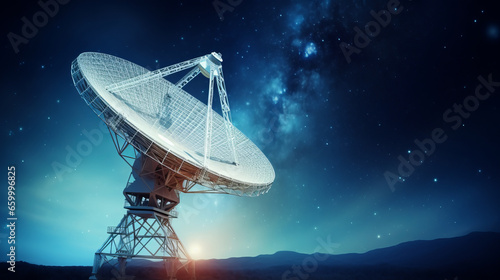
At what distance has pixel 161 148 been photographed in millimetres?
12570

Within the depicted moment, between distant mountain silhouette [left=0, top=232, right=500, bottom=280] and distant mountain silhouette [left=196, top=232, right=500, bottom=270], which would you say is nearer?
distant mountain silhouette [left=0, top=232, right=500, bottom=280]

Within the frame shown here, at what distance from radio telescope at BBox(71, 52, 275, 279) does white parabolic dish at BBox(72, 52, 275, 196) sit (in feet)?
0.10

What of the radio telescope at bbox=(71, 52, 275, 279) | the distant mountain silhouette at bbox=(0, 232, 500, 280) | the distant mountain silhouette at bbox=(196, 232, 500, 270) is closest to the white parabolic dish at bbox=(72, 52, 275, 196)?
the radio telescope at bbox=(71, 52, 275, 279)

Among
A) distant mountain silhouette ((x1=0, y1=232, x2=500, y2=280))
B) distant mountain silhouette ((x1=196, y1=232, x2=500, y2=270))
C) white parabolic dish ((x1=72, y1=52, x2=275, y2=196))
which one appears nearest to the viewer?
white parabolic dish ((x1=72, y1=52, x2=275, y2=196))

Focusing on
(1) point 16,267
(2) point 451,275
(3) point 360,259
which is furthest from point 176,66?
(3) point 360,259

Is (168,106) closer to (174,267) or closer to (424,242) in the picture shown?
(174,267)

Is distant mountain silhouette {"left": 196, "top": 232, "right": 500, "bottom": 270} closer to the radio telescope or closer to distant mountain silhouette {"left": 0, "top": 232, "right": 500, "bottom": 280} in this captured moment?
distant mountain silhouette {"left": 0, "top": 232, "right": 500, "bottom": 280}

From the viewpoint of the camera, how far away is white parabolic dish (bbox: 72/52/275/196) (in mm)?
12391

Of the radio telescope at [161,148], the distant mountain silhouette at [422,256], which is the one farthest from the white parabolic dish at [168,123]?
the distant mountain silhouette at [422,256]

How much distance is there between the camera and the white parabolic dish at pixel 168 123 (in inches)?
488

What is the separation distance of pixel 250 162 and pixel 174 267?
7.14 meters

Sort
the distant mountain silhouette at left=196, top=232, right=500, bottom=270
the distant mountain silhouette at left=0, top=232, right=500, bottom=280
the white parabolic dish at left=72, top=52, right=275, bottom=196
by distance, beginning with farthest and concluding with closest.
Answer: the distant mountain silhouette at left=196, top=232, right=500, bottom=270, the distant mountain silhouette at left=0, top=232, right=500, bottom=280, the white parabolic dish at left=72, top=52, right=275, bottom=196

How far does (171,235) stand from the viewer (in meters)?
16.6

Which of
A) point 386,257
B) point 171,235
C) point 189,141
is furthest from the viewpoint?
point 386,257
